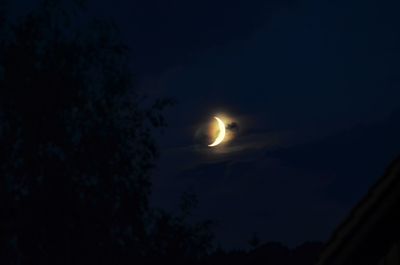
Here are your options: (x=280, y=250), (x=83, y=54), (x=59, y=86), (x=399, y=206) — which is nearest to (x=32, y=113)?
(x=59, y=86)

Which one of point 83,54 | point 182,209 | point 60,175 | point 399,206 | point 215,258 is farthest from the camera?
point 215,258

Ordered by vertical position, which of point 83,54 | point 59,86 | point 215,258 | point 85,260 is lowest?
point 85,260

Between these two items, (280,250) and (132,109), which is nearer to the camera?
(132,109)

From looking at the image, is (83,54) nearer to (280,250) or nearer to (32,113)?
(32,113)

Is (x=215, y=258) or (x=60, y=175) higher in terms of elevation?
(x=215, y=258)

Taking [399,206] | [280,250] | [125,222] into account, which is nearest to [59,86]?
[125,222]

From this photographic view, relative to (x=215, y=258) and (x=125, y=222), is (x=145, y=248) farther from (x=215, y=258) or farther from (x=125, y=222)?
(x=215, y=258)

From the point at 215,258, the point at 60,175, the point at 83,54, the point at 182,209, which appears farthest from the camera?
the point at 215,258

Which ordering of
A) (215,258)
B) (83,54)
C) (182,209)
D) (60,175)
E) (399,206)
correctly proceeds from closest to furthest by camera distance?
(399,206) → (60,175) → (83,54) → (182,209) → (215,258)

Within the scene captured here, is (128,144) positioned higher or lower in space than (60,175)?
higher

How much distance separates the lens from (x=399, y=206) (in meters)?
5.78

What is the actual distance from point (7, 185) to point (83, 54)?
14.3 feet

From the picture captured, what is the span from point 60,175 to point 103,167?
127 centimetres

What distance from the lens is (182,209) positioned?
23.0m
